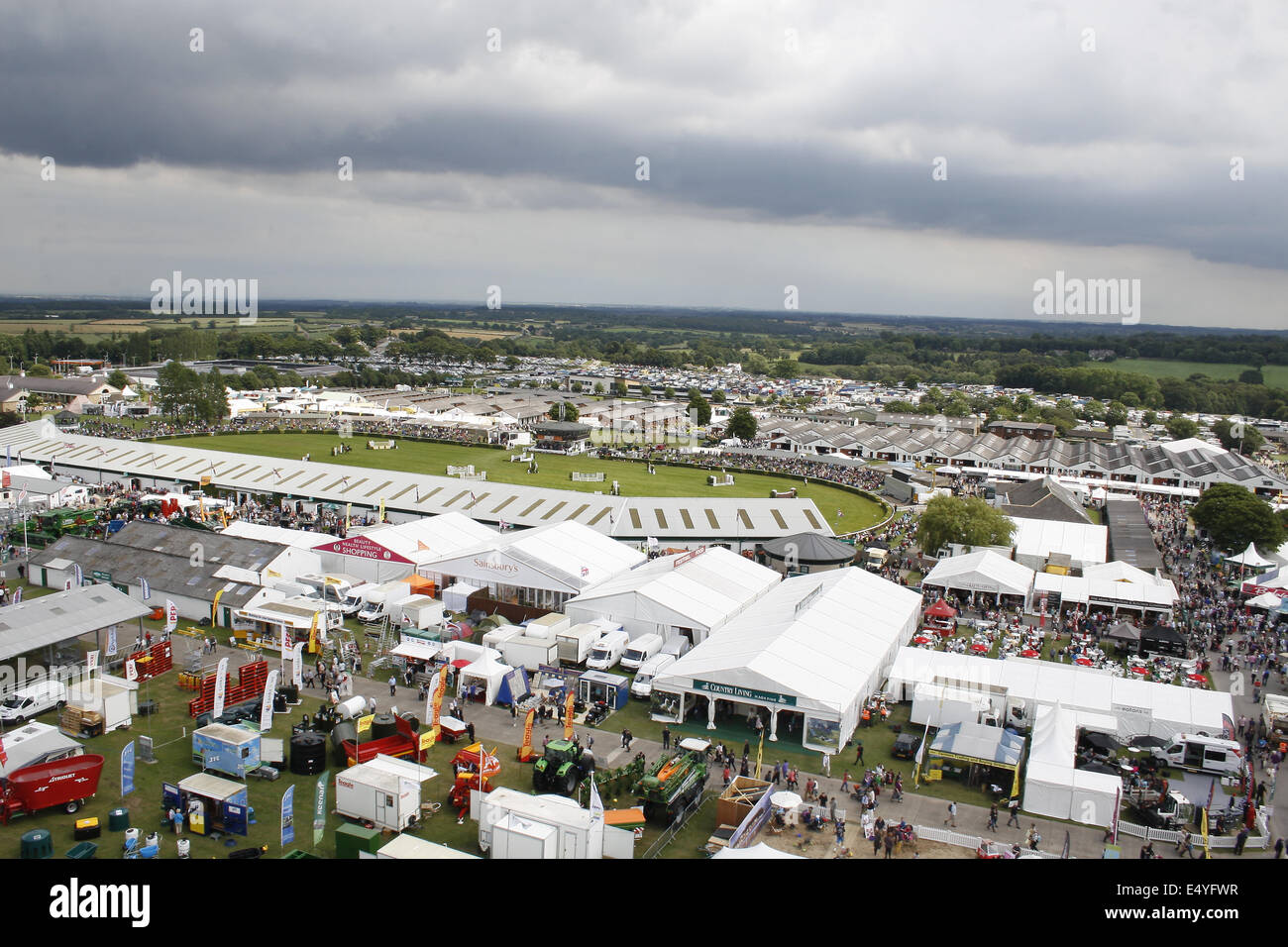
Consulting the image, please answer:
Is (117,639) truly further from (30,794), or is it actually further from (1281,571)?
(1281,571)

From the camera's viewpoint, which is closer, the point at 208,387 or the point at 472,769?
the point at 472,769

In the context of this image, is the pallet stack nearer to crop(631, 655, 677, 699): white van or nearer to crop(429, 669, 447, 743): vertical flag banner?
crop(429, 669, 447, 743): vertical flag banner

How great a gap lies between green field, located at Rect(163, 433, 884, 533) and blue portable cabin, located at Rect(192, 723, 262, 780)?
104ft

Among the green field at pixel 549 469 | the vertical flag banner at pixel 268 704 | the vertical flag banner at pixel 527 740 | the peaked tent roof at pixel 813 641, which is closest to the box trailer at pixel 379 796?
the vertical flag banner at pixel 527 740

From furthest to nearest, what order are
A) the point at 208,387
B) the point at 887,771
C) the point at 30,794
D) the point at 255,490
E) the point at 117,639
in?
the point at 208,387
the point at 255,490
the point at 117,639
the point at 887,771
the point at 30,794

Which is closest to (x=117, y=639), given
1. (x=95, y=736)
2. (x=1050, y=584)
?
(x=95, y=736)

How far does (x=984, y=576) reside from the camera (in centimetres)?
3056

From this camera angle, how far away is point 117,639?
23859mm

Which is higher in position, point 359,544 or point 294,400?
point 294,400

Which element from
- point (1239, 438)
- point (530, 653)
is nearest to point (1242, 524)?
point (530, 653)

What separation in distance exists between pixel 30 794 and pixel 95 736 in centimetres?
375

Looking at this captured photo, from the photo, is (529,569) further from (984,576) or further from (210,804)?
(984,576)

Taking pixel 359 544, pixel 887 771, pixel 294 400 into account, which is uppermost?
pixel 294 400

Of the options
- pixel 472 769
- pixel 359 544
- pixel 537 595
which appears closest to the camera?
pixel 472 769
